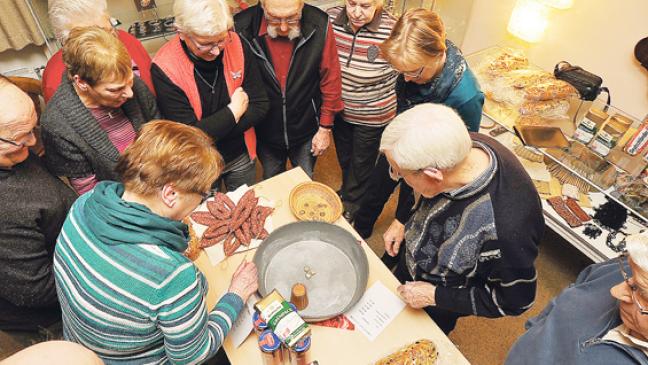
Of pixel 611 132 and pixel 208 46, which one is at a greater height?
pixel 208 46

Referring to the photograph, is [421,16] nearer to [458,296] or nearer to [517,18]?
[458,296]

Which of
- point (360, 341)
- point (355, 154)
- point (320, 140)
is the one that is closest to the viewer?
point (360, 341)

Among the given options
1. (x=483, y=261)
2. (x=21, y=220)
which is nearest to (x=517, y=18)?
(x=483, y=261)

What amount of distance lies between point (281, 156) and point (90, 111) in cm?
125

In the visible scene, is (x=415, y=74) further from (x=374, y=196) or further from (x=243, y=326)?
(x=243, y=326)

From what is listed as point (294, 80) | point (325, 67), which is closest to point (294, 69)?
point (294, 80)

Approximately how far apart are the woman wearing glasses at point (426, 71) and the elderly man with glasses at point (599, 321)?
29.5 inches

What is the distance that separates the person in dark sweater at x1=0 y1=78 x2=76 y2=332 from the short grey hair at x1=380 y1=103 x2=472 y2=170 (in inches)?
50.6

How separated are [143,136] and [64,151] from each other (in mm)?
662

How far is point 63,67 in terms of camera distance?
70.8 inches

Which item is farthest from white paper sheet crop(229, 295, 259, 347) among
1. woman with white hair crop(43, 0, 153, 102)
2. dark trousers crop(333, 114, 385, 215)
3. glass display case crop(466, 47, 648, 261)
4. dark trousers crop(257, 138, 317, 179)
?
glass display case crop(466, 47, 648, 261)

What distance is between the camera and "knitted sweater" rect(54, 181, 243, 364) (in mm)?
1108

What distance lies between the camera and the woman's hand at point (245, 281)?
1515mm

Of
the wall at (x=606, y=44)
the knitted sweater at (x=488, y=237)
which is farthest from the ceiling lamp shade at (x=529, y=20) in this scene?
the knitted sweater at (x=488, y=237)
